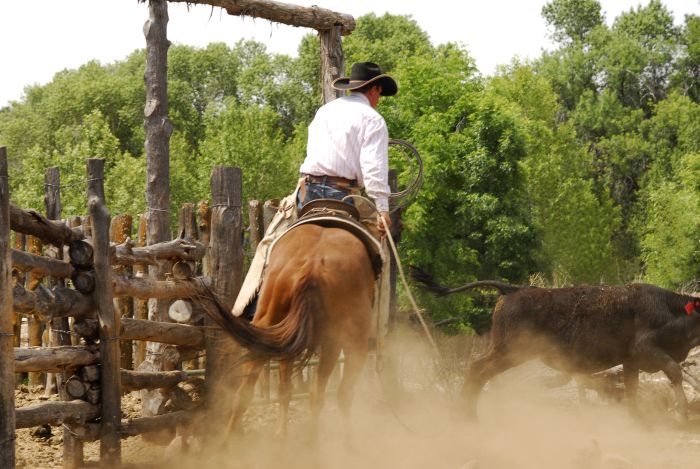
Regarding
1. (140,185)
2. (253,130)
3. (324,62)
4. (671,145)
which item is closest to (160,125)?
(324,62)

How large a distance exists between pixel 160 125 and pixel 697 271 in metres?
31.7

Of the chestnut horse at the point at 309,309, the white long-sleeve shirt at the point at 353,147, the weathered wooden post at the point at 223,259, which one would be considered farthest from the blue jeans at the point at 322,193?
the weathered wooden post at the point at 223,259

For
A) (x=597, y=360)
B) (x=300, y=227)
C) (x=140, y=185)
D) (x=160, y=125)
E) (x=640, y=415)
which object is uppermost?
(x=140, y=185)

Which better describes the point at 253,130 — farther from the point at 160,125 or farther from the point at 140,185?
the point at 160,125

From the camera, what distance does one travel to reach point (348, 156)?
6.86 metres

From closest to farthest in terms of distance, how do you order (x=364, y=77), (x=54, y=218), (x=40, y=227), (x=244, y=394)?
(x=40, y=227), (x=244, y=394), (x=364, y=77), (x=54, y=218)

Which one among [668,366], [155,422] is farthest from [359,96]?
[668,366]

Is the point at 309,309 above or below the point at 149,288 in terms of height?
below

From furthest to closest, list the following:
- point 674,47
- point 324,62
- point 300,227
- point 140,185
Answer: point 674,47
point 140,185
point 324,62
point 300,227

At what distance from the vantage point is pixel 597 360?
9.16 meters

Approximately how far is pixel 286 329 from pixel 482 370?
3.36 meters

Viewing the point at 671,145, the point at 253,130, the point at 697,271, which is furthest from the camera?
the point at 671,145

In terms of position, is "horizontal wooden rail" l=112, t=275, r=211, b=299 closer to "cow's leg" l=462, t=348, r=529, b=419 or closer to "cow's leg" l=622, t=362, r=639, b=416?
"cow's leg" l=462, t=348, r=529, b=419

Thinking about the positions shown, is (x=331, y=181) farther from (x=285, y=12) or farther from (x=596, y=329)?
(x=285, y=12)
